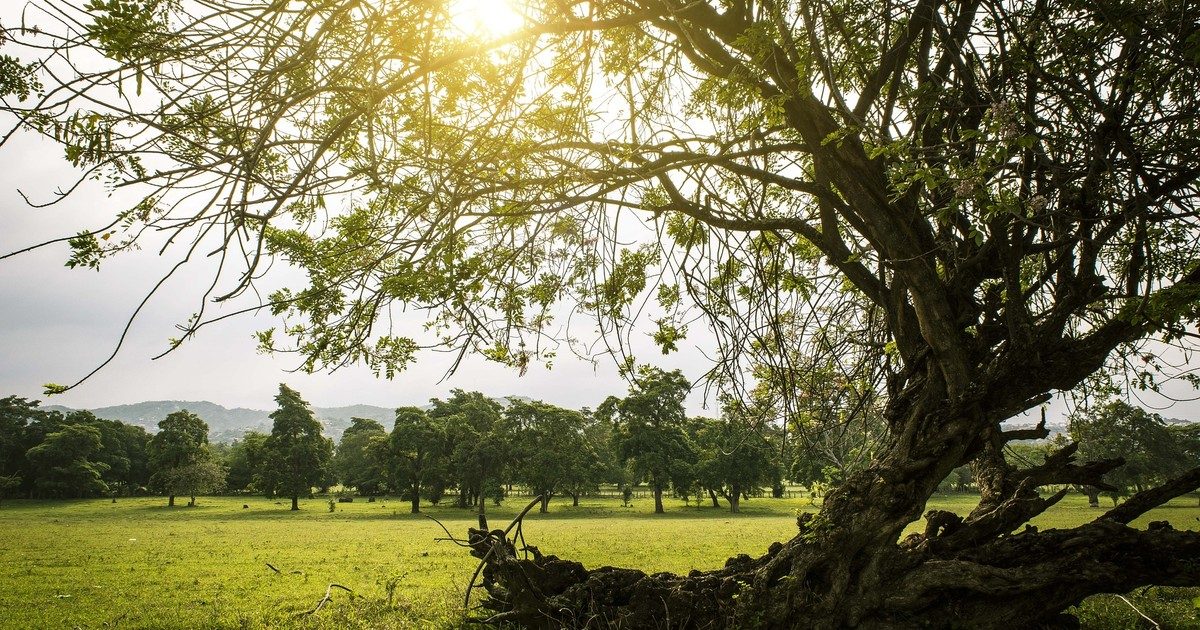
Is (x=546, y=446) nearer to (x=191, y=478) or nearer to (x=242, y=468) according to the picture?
(x=191, y=478)

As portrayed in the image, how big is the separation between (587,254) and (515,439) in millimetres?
42856

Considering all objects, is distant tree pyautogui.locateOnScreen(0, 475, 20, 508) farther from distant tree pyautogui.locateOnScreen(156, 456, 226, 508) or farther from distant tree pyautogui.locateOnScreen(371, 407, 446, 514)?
distant tree pyautogui.locateOnScreen(371, 407, 446, 514)

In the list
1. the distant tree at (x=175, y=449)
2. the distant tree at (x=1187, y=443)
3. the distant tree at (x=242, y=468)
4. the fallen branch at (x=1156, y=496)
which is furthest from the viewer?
the distant tree at (x=242, y=468)

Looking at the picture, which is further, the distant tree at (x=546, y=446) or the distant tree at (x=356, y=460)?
the distant tree at (x=356, y=460)

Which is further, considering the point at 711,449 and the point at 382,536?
the point at 711,449

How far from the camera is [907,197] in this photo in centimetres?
538

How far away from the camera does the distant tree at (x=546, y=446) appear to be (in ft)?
154

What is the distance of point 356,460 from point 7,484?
98.7ft

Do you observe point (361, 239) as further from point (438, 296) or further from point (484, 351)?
point (484, 351)

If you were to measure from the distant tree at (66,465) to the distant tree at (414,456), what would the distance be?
28.1m

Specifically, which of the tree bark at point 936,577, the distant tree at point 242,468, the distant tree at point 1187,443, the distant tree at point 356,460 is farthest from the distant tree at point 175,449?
the distant tree at point 1187,443

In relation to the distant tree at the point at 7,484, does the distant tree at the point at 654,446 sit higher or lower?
higher

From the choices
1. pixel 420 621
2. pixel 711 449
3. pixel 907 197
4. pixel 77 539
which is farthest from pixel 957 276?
pixel 711 449

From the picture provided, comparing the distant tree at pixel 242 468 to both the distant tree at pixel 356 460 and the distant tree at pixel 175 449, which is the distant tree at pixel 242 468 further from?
the distant tree at pixel 356 460
